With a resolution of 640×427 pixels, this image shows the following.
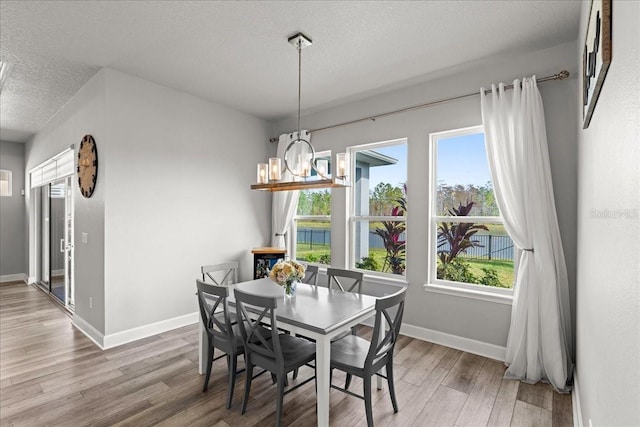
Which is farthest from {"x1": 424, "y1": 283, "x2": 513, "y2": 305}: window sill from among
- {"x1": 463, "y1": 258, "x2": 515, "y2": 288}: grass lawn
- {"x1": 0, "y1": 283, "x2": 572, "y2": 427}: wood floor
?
{"x1": 0, "y1": 283, "x2": 572, "y2": 427}: wood floor

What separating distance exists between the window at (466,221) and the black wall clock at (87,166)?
3827mm

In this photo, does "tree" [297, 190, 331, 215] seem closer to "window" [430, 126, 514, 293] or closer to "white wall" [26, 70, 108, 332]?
"window" [430, 126, 514, 293]

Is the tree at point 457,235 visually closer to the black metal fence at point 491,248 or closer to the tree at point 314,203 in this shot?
the black metal fence at point 491,248

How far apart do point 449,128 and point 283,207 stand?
105 inches

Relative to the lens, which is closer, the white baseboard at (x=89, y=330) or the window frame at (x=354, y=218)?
the white baseboard at (x=89, y=330)

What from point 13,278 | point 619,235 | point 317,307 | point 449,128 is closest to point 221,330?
point 317,307

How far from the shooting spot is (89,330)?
375 centimetres

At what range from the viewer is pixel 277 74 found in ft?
11.7

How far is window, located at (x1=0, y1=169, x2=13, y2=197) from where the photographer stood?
21.9 feet

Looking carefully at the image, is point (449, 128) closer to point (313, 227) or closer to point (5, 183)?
point (313, 227)

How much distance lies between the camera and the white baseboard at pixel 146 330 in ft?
11.4

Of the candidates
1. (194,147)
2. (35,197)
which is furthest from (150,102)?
(35,197)

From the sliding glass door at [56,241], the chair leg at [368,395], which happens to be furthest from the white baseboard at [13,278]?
the chair leg at [368,395]

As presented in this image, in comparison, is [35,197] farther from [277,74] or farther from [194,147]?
[277,74]
